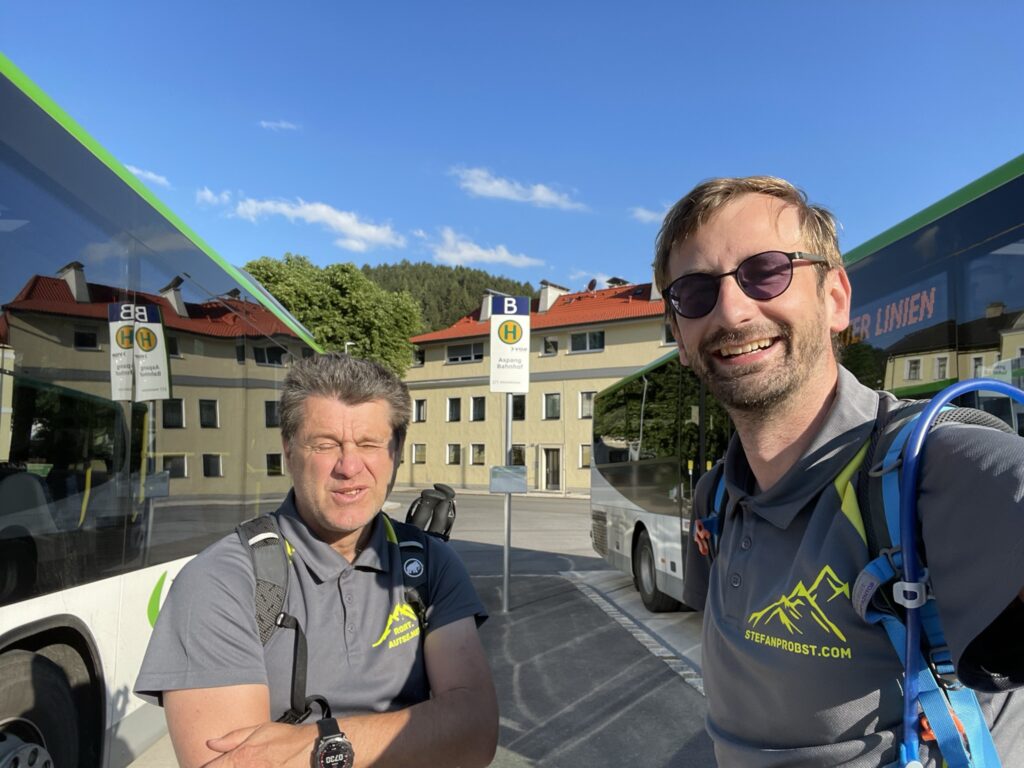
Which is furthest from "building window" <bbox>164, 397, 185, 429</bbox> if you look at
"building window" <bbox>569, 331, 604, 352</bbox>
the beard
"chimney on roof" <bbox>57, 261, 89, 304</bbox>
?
"building window" <bbox>569, 331, 604, 352</bbox>

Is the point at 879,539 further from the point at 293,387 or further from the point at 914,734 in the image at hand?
the point at 293,387

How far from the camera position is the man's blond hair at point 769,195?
1.61m

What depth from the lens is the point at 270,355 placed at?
7.60m

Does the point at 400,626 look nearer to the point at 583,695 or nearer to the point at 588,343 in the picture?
the point at 583,695

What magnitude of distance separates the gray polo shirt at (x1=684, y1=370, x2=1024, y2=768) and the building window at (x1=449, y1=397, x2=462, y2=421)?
140 feet

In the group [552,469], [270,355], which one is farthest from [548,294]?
[270,355]

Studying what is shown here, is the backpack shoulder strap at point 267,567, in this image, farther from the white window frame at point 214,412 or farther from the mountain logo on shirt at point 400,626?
the white window frame at point 214,412

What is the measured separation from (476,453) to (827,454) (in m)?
41.9

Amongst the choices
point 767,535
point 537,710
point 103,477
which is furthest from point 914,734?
point 537,710

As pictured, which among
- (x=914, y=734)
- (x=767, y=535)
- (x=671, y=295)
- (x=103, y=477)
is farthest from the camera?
(x=103, y=477)

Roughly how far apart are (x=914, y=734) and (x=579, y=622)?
7.84m

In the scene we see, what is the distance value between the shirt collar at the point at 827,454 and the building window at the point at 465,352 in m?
43.1

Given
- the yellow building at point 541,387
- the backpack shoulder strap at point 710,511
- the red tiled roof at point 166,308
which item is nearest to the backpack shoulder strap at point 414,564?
the backpack shoulder strap at point 710,511

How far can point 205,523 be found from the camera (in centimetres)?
543
